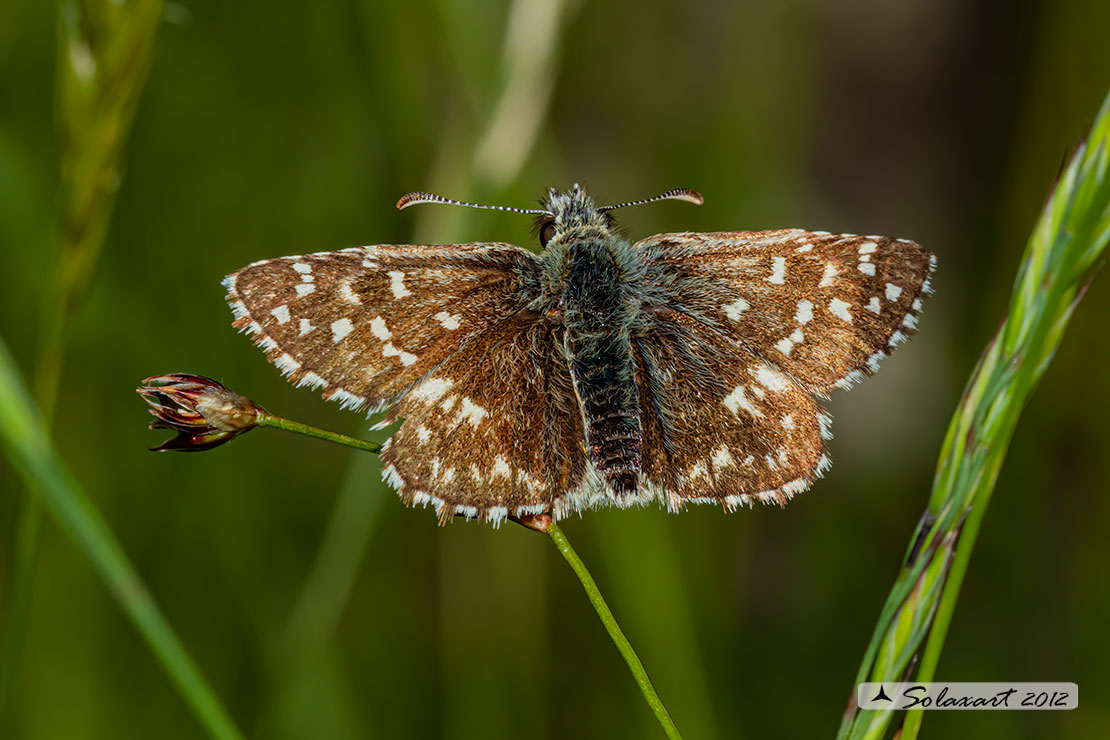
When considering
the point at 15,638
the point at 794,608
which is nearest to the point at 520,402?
the point at 15,638

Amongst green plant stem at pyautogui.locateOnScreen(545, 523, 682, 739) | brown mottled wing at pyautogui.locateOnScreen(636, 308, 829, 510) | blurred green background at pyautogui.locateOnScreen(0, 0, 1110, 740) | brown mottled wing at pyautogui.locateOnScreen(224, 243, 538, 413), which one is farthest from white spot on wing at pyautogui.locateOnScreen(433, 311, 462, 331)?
green plant stem at pyautogui.locateOnScreen(545, 523, 682, 739)

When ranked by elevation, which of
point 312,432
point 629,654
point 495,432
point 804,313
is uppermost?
point 804,313

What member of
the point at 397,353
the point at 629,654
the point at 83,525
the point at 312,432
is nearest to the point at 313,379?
the point at 397,353

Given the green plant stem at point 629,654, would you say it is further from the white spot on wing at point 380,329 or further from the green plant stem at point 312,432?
the white spot on wing at point 380,329

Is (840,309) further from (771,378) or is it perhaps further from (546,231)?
(546,231)

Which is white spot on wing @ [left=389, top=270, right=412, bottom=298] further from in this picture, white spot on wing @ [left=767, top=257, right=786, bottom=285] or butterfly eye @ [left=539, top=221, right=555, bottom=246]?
white spot on wing @ [left=767, top=257, right=786, bottom=285]
